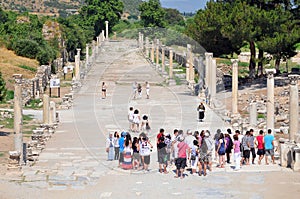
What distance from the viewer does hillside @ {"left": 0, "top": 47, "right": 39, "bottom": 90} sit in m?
45.6

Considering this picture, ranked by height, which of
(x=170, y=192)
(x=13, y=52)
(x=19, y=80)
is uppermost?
(x=13, y=52)

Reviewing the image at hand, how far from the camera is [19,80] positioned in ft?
64.4

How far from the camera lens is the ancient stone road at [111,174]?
54.5 ft

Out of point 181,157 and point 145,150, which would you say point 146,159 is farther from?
point 181,157

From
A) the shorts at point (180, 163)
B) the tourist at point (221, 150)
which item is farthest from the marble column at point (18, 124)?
the tourist at point (221, 150)

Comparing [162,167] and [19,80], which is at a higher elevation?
[19,80]

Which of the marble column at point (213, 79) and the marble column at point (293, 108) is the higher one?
the marble column at point (213, 79)

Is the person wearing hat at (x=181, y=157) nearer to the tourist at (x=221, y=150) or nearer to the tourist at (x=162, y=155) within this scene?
the tourist at (x=162, y=155)

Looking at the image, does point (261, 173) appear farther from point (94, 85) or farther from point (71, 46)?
point (71, 46)

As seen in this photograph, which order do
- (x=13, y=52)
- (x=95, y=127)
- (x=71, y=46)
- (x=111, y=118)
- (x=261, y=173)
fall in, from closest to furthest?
(x=261, y=173)
(x=95, y=127)
(x=111, y=118)
(x=13, y=52)
(x=71, y=46)

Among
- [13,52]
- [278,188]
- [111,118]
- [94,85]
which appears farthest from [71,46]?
[278,188]

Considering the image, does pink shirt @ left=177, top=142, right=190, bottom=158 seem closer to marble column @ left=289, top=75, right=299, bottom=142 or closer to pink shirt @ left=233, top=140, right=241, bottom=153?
pink shirt @ left=233, top=140, right=241, bottom=153

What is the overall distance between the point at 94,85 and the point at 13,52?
13445 mm

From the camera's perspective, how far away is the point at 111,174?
61.2ft
